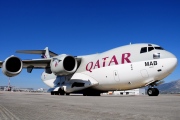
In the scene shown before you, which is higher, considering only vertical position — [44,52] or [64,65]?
[44,52]

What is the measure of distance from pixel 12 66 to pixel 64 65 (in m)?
4.83

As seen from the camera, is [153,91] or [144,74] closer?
[153,91]

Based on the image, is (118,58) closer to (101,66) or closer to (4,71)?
(101,66)

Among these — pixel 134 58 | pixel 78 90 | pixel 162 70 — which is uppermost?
pixel 134 58

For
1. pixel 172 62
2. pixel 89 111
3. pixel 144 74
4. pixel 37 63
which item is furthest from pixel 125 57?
pixel 89 111

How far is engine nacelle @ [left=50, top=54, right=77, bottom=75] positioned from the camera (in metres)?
20.4

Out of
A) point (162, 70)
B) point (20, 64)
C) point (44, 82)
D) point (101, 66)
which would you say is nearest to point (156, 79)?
point (162, 70)

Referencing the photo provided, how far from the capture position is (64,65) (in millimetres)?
20906

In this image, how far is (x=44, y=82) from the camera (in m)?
28.6

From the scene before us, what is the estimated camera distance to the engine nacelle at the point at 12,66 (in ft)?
65.1

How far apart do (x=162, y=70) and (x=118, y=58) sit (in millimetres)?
3915

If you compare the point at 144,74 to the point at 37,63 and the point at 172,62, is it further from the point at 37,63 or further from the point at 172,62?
the point at 37,63

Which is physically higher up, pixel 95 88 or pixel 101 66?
pixel 101 66

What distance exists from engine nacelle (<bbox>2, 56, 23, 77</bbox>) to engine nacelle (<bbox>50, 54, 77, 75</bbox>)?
308 centimetres
